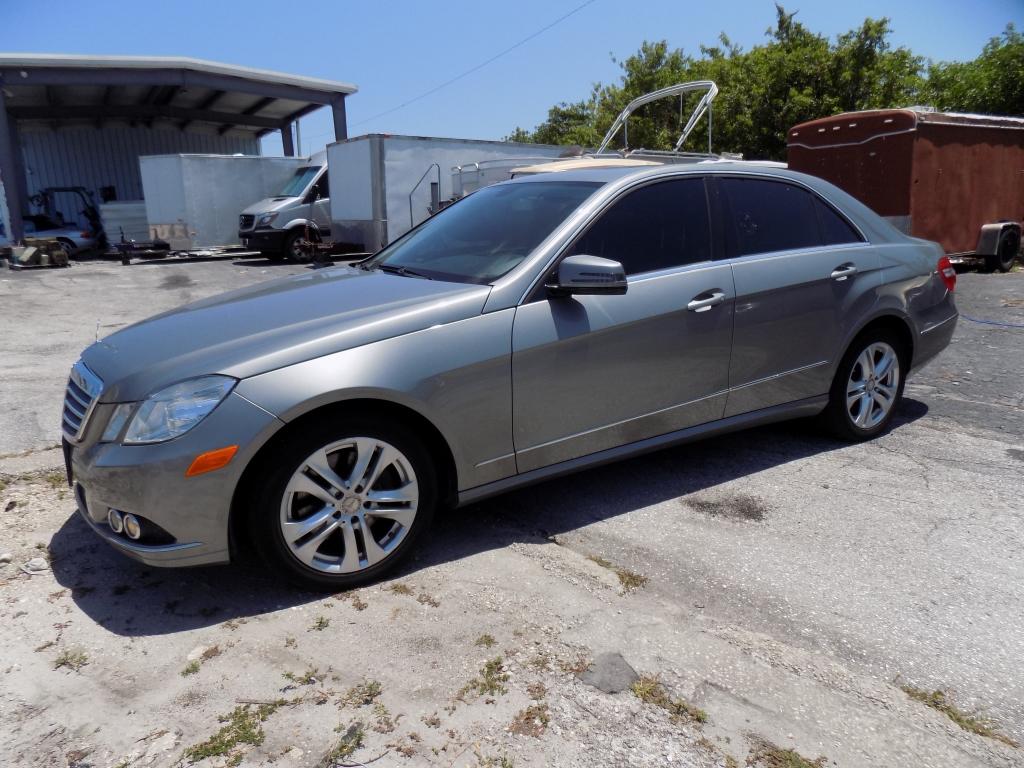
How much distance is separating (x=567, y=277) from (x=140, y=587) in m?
2.19

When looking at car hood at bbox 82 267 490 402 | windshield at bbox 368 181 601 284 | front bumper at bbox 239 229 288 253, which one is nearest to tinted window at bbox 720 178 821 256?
windshield at bbox 368 181 601 284

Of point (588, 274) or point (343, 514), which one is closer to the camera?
point (343, 514)

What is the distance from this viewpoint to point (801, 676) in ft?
8.32

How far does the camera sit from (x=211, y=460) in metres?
2.73

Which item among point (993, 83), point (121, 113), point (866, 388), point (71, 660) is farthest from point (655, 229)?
A: point (121, 113)

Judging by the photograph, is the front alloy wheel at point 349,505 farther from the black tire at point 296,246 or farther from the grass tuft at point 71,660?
the black tire at point 296,246

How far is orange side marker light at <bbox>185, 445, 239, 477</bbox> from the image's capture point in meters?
2.72

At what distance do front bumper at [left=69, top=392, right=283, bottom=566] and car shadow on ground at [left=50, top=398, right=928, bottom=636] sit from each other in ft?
0.91

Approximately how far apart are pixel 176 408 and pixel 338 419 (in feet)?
1.88

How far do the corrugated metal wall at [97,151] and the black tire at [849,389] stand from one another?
30110 millimetres

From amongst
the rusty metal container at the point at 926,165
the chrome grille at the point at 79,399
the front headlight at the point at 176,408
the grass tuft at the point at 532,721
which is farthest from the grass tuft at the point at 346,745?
the rusty metal container at the point at 926,165

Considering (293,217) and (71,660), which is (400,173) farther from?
(71,660)

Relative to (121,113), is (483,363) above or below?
below

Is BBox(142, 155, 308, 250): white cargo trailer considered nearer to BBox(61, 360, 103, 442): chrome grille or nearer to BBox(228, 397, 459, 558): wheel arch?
BBox(61, 360, 103, 442): chrome grille
